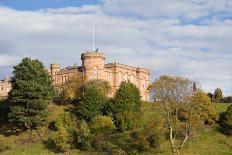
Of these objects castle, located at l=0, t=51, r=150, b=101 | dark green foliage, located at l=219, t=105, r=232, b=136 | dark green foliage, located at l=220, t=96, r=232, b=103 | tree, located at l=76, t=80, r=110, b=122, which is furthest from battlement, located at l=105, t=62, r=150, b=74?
dark green foliage, located at l=219, t=105, r=232, b=136

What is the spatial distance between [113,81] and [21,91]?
19650 millimetres

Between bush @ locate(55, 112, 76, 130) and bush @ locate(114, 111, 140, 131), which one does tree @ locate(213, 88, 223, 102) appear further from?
bush @ locate(55, 112, 76, 130)

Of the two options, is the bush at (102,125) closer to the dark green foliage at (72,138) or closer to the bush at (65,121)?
the dark green foliage at (72,138)

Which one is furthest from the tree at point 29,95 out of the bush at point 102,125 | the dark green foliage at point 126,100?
the dark green foliage at point 126,100

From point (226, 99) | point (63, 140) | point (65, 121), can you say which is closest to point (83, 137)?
point (63, 140)

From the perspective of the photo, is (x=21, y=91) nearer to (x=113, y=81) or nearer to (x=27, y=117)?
(x=27, y=117)

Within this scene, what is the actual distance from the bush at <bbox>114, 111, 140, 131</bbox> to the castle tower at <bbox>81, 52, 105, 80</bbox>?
646 inches

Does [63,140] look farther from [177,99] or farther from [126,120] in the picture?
[177,99]

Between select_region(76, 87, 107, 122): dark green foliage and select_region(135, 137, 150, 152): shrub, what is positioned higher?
select_region(76, 87, 107, 122): dark green foliage

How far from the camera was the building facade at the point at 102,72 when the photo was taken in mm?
80062

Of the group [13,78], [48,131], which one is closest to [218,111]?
[48,131]

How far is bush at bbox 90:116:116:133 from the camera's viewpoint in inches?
2418

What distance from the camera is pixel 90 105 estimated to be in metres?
67.8

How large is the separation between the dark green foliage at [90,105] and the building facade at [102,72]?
380 inches
